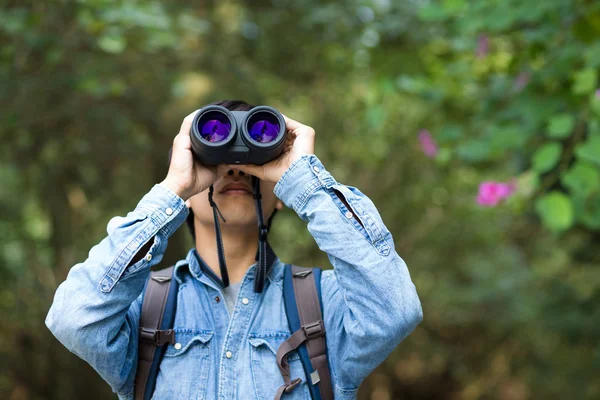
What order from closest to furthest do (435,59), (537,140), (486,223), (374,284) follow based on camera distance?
(374,284)
(537,140)
(435,59)
(486,223)

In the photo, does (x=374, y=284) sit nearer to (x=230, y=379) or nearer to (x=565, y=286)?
(x=230, y=379)

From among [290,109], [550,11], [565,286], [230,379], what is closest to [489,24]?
[550,11]

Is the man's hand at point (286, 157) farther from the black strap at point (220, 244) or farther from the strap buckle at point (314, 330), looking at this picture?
the strap buckle at point (314, 330)

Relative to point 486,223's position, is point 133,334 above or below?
above

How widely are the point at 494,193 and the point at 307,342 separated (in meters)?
1.80

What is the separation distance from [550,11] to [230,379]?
2.31m

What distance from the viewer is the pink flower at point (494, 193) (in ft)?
10.0

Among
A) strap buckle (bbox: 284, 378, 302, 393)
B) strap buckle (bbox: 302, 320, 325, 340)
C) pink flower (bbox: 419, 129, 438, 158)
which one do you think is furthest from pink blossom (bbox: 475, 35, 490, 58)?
strap buckle (bbox: 284, 378, 302, 393)

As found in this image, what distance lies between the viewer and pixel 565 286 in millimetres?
6535

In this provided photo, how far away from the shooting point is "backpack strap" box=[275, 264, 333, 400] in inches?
63.2

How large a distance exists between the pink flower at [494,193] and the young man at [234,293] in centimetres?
158

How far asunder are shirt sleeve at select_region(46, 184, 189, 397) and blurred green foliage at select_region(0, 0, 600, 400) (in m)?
1.71

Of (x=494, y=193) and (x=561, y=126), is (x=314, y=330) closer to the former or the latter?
(x=561, y=126)

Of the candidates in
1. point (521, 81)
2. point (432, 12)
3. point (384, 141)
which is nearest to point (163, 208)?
point (432, 12)
